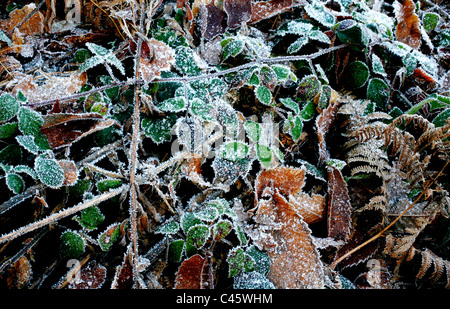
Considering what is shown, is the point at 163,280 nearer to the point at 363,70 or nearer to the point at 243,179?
the point at 243,179

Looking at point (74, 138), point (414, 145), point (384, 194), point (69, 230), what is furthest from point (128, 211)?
point (414, 145)

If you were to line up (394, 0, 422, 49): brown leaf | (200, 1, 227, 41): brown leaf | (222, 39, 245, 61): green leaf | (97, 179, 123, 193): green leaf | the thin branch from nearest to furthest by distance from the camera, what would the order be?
1. the thin branch
2. (97, 179, 123, 193): green leaf
3. (222, 39, 245, 61): green leaf
4. (200, 1, 227, 41): brown leaf
5. (394, 0, 422, 49): brown leaf

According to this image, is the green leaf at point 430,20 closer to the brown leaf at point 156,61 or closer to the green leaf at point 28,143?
the brown leaf at point 156,61

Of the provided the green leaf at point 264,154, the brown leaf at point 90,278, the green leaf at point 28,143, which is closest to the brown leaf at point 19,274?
the brown leaf at point 90,278

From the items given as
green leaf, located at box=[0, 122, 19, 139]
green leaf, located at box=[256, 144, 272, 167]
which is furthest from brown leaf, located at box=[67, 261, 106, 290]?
green leaf, located at box=[256, 144, 272, 167]

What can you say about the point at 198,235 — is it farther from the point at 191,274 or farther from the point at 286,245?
the point at 286,245

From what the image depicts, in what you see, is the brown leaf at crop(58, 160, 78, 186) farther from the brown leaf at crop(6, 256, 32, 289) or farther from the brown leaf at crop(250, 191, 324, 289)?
the brown leaf at crop(250, 191, 324, 289)

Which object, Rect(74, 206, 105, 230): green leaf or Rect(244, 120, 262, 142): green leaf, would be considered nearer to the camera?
Rect(74, 206, 105, 230): green leaf

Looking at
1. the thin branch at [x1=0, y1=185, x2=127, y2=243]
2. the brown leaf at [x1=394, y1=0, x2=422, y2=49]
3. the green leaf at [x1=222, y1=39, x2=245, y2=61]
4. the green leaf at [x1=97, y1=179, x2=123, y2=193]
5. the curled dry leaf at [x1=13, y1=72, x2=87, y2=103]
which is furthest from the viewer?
the brown leaf at [x1=394, y1=0, x2=422, y2=49]
